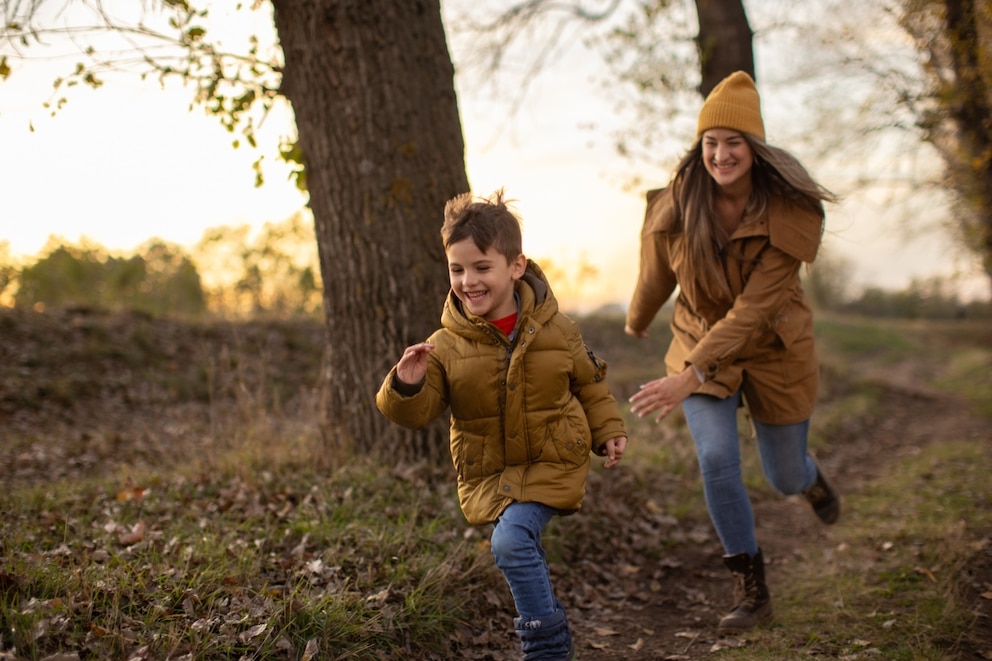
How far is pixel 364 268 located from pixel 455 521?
178 cm

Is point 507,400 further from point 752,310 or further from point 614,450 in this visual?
point 752,310

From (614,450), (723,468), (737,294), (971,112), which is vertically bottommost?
(723,468)

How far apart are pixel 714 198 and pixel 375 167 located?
Answer: 7.27ft

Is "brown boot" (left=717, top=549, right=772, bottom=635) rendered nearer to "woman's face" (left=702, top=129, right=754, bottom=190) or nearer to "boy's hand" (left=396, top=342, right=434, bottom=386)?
"woman's face" (left=702, top=129, right=754, bottom=190)

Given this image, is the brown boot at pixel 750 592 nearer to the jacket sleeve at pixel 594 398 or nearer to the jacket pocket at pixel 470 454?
the jacket sleeve at pixel 594 398

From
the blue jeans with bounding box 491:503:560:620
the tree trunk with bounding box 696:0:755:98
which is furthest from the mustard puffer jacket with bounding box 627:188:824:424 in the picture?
the tree trunk with bounding box 696:0:755:98

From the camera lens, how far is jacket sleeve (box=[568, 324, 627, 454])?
138 inches

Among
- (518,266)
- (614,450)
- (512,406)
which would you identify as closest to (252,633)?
(512,406)

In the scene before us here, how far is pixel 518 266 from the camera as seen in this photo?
3484 mm

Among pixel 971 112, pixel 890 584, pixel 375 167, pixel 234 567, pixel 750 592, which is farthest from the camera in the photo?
pixel 971 112

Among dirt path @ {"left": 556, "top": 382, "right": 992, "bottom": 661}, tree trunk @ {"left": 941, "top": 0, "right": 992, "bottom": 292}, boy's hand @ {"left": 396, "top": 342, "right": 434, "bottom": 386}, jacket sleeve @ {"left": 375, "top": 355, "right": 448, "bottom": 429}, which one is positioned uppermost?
tree trunk @ {"left": 941, "top": 0, "right": 992, "bottom": 292}

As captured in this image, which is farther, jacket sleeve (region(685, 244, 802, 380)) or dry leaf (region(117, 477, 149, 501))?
dry leaf (region(117, 477, 149, 501))

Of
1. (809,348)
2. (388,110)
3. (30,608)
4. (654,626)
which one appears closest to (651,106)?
(388,110)

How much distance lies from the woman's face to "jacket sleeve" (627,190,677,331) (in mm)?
327
